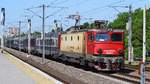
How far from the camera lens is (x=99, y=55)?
37281 mm

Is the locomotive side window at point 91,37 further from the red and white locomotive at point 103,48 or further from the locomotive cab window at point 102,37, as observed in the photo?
the locomotive cab window at point 102,37

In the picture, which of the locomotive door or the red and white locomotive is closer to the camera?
the red and white locomotive

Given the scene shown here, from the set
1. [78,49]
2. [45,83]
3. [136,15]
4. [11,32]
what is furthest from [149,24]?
[45,83]

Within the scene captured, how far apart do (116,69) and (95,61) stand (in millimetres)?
1728

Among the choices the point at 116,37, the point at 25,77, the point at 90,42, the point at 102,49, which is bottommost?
the point at 25,77

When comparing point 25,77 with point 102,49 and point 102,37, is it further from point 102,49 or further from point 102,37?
point 102,37

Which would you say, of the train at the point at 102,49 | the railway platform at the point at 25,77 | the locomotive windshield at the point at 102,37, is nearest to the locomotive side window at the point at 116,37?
the train at the point at 102,49

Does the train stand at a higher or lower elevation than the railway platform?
higher

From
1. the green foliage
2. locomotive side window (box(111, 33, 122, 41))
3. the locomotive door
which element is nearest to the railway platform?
the locomotive door

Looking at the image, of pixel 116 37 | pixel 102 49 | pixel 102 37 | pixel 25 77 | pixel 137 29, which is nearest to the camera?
pixel 25 77

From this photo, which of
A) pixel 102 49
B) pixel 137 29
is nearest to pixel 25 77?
pixel 102 49

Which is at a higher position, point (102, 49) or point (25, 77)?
point (102, 49)

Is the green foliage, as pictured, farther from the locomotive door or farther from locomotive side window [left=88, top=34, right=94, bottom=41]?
locomotive side window [left=88, top=34, right=94, bottom=41]

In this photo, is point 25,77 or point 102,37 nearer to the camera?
point 25,77
